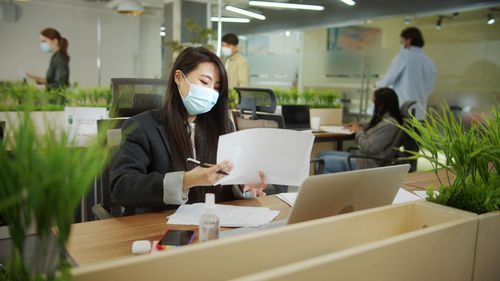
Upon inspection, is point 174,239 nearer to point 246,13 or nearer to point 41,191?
point 41,191

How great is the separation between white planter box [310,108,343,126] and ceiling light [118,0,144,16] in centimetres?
343

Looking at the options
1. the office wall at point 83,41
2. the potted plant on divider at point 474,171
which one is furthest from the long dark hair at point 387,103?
the office wall at point 83,41

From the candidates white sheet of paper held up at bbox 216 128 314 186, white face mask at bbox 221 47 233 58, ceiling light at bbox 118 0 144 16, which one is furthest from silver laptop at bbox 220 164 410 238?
ceiling light at bbox 118 0 144 16

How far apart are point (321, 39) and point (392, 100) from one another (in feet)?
12.9

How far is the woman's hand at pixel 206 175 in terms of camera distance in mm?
1289

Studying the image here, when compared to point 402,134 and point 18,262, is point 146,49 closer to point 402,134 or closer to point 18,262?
point 402,134

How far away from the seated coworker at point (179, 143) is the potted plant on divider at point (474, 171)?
0.58m

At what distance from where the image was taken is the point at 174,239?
3.78ft

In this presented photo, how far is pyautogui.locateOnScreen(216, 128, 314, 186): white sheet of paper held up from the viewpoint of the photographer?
1238 mm

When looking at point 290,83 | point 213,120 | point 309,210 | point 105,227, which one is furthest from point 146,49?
point 309,210

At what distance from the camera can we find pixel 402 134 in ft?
10.7

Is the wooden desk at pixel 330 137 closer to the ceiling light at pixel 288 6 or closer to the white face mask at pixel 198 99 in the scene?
the white face mask at pixel 198 99

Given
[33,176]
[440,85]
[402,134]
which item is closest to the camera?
[33,176]

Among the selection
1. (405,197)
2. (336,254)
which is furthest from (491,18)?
(336,254)
